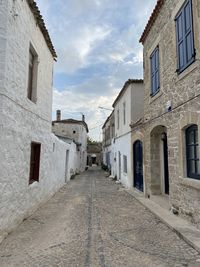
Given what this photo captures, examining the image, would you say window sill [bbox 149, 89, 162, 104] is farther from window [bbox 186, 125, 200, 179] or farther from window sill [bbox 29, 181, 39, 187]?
window sill [bbox 29, 181, 39, 187]

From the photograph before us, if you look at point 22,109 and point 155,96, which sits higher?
point 155,96

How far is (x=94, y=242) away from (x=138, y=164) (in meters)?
7.44

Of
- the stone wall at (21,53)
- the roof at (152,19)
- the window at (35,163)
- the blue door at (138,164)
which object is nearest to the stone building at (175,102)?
the roof at (152,19)

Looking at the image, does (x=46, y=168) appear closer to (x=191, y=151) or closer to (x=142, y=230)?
(x=142, y=230)

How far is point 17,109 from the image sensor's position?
5.64 m

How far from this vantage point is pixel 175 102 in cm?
664

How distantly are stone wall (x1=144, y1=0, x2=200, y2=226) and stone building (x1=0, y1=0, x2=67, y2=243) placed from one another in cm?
399

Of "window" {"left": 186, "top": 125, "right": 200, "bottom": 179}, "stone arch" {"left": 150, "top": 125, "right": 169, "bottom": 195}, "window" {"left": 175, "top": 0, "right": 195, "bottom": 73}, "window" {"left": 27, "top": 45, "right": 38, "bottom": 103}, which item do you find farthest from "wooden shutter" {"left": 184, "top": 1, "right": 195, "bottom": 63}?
"window" {"left": 27, "top": 45, "right": 38, "bottom": 103}

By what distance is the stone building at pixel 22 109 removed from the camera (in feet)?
16.2

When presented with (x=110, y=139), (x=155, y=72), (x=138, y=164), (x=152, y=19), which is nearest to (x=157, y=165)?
(x=138, y=164)

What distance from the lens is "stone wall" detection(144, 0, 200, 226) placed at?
5.46 m

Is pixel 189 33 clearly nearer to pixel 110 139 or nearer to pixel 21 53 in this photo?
pixel 21 53

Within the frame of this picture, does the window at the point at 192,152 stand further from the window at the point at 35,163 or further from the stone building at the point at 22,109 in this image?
the window at the point at 35,163

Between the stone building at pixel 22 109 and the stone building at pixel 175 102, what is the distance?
4.00 metres
